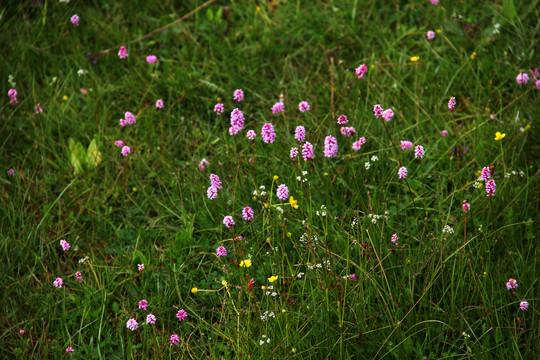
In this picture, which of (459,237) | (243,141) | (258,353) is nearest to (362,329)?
(258,353)

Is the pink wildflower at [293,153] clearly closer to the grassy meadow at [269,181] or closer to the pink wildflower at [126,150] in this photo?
the grassy meadow at [269,181]

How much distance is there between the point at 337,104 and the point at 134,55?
1.35 meters

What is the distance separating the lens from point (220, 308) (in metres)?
2.14

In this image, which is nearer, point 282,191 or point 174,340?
point 174,340

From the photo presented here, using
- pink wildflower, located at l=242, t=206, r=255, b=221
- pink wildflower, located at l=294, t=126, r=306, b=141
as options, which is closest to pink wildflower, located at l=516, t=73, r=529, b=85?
pink wildflower, located at l=294, t=126, r=306, b=141

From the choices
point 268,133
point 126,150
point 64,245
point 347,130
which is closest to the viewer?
point 268,133

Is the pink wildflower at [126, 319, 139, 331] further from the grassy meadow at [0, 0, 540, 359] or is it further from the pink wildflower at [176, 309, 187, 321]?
the pink wildflower at [176, 309, 187, 321]

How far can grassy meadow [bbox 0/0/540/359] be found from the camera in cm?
192

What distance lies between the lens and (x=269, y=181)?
2531 millimetres

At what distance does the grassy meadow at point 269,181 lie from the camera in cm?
192

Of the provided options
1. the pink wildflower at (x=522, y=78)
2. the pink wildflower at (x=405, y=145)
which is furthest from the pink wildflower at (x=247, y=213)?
the pink wildflower at (x=522, y=78)

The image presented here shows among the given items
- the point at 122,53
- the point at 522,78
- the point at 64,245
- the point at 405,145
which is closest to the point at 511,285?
the point at 405,145

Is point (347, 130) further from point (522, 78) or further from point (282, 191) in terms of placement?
point (522, 78)

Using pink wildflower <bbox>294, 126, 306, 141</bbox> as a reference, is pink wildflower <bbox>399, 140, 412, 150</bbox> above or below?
below
